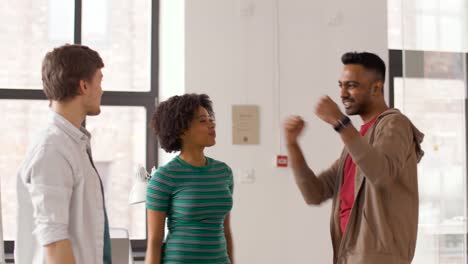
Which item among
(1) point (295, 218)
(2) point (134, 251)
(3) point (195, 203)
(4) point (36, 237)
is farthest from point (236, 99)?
(4) point (36, 237)

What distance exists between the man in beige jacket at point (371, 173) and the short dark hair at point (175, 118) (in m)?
0.34

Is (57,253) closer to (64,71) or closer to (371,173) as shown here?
(64,71)

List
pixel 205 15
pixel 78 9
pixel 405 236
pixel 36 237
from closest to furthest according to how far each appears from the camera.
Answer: pixel 36 237 < pixel 405 236 < pixel 205 15 < pixel 78 9

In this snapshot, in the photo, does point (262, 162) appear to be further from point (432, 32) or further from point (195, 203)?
point (195, 203)

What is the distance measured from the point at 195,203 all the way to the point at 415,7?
261 centimetres

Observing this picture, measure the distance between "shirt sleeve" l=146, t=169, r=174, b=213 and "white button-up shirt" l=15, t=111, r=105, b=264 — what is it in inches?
14.5

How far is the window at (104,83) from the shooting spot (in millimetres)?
4117

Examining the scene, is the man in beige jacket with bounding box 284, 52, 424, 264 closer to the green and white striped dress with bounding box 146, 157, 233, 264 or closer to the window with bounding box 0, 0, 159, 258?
the green and white striped dress with bounding box 146, 157, 233, 264

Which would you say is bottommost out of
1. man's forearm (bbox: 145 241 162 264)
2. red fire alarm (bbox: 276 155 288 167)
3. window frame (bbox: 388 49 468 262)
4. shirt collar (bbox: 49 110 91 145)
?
man's forearm (bbox: 145 241 162 264)

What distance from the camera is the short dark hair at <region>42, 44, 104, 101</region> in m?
1.74

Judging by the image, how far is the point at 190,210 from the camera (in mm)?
2152

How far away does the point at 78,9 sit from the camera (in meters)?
4.22

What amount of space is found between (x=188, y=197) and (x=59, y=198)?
591mm

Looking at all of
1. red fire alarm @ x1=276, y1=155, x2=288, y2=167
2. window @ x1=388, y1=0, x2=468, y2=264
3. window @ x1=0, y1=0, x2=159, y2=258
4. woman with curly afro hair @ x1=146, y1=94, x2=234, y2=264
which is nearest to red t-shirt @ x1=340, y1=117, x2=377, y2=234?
woman with curly afro hair @ x1=146, y1=94, x2=234, y2=264
